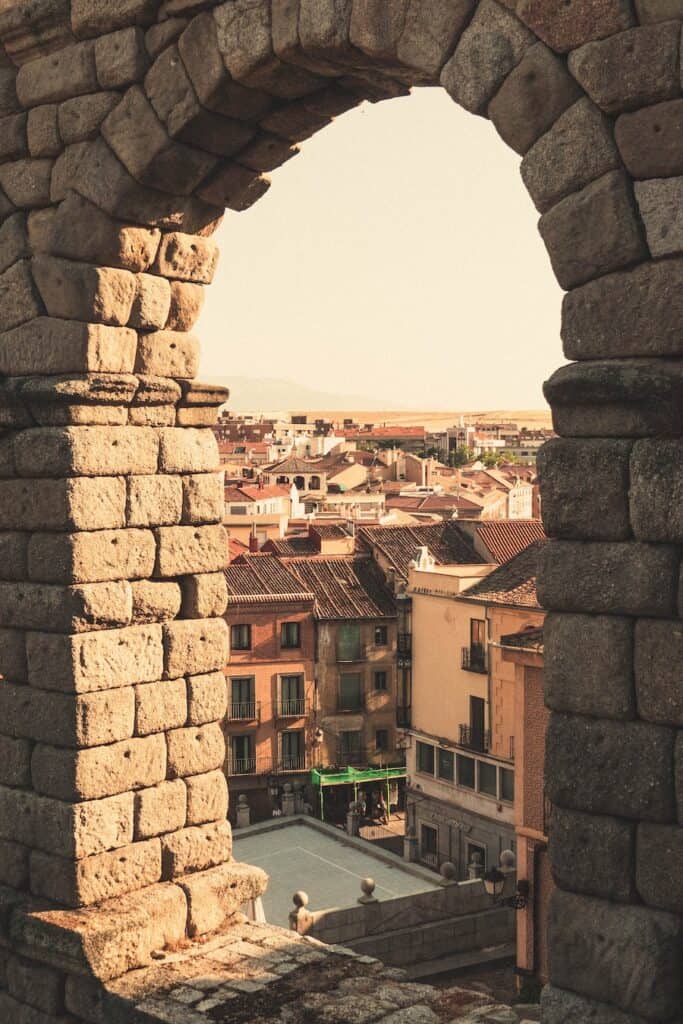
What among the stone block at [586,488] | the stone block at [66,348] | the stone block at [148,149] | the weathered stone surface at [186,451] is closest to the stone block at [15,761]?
the weathered stone surface at [186,451]

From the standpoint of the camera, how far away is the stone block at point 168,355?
683cm

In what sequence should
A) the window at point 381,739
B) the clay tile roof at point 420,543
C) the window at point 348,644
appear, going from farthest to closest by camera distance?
the clay tile roof at point 420,543
the window at point 381,739
the window at point 348,644

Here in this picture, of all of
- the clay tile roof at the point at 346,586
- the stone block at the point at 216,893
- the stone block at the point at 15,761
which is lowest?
the clay tile roof at the point at 346,586

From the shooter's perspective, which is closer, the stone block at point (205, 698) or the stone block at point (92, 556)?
the stone block at point (92, 556)

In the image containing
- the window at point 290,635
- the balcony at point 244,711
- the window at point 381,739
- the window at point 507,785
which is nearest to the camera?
the window at point 507,785

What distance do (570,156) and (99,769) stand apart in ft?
11.7

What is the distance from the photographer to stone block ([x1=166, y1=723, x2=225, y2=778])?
6.94 meters

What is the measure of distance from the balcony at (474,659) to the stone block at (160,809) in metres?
17.9

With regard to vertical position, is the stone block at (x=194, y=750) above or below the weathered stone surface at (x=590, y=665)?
below

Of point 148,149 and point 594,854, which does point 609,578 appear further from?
point 148,149

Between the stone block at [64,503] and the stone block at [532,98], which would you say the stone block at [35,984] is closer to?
the stone block at [64,503]

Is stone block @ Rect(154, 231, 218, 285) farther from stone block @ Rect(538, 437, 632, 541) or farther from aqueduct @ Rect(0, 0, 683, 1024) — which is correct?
stone block @ Rect(538, 437, 632, 541)

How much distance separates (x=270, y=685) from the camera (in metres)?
31.3

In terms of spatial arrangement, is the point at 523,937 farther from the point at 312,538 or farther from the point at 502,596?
the point at 312,538
